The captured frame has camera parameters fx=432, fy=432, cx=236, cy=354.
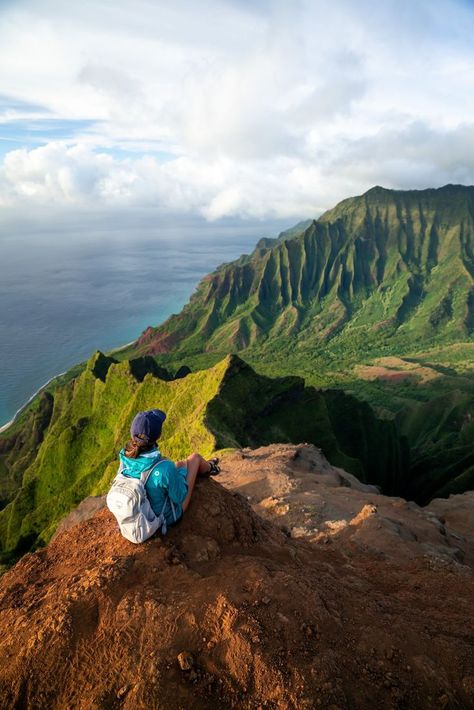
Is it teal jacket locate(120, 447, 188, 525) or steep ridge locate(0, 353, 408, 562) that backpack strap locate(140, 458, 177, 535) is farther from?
steep ridge locate(0, 353, 408, 562)

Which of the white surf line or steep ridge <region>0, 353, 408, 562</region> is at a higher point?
steep ridge <region>0, 353, 408, 562</region>

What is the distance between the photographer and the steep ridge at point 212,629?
646cm

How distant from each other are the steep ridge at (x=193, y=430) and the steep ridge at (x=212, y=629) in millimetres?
35446

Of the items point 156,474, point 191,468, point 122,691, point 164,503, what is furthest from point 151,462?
point 122,691

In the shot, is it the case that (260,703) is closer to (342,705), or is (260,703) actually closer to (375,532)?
(342,705)

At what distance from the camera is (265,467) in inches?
1187

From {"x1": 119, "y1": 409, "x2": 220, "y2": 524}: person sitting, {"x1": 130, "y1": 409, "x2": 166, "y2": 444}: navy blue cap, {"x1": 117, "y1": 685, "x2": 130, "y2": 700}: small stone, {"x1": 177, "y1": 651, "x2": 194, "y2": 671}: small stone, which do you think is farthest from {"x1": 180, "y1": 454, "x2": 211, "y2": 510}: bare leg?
{"x1": 117, "y1": 685, "x2": 130, "y2": 700}: small stone

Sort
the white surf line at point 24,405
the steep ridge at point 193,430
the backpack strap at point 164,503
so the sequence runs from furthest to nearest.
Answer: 1. the white surf line at point 24,405
2. the steep ridge at point 193,430
3. the backpack strap at point 164,503

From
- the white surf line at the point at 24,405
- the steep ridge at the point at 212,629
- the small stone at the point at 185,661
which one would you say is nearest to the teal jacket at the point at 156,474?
the steep ridge at the point at 212,629

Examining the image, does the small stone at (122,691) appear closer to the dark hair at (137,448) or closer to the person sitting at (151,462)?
the person sitting at (151,462)

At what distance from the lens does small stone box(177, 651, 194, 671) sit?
6520 millimetres

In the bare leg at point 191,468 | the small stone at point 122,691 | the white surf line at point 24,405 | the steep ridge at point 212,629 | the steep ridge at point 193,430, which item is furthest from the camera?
the white surf line at point 24,405

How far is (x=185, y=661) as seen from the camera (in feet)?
21.6

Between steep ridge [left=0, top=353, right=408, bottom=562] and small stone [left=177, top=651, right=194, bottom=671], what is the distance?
3829cm
